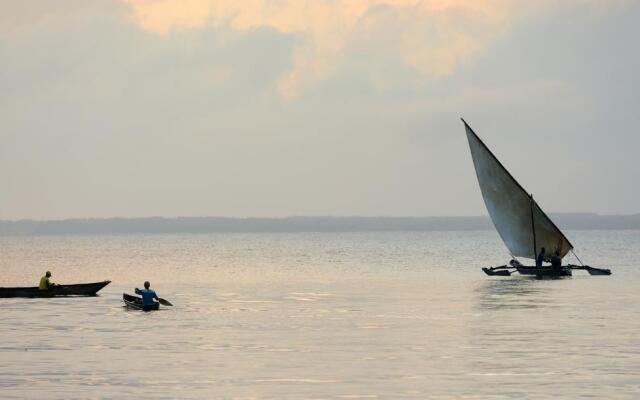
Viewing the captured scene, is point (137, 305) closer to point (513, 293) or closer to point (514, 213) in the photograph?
point (513, 293)

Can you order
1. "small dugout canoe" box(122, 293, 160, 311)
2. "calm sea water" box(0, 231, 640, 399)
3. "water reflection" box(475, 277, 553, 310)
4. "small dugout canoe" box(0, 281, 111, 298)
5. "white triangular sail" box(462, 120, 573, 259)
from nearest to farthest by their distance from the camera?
"calm sea water" box(0, 231, 640, 399) → "small dugout canoe" box(122, 293, 160, 311) → "water reflection" box(475, 277, 553, 310) → "small dugout canoe" box(0, 281, 111, 298) → "white triangular sail" box(462, 120, 573, 259)

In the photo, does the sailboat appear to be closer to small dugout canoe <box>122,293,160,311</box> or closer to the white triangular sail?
the white triangular sail

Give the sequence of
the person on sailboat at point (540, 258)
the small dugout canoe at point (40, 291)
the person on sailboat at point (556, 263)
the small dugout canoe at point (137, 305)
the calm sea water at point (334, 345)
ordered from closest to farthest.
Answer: the calm sea water at point (334, 345), the small dugout canoe at point (137, 305), the small dugout canoe at point (40, 291), the person on sailboat at point (540, 258), the person on sailboat at point (556, 263)

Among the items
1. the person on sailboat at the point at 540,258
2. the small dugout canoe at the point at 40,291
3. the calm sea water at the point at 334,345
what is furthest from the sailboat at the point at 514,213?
the small dugout canoe at the point at 40,291

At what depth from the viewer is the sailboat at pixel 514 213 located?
70.6 m

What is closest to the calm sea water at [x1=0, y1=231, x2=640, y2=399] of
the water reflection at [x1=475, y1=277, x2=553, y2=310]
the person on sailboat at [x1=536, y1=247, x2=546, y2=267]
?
the water reflection at [x1=475, y1=277, x2=553, y2=310]

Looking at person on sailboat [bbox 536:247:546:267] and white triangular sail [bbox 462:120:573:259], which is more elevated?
white triangular sail [bbox 462:120:573:259]

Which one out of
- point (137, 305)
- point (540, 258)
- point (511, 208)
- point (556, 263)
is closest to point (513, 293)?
point (511, 208)

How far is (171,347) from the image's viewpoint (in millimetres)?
37188

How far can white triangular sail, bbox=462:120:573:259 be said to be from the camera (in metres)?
70.6

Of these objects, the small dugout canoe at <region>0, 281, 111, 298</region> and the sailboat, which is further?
the sailboat

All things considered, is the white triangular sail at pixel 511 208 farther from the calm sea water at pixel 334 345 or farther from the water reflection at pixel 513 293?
the calm sea water at pixel 334 345

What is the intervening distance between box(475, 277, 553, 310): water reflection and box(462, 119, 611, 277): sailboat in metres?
2.03

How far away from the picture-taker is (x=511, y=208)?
71875mm
